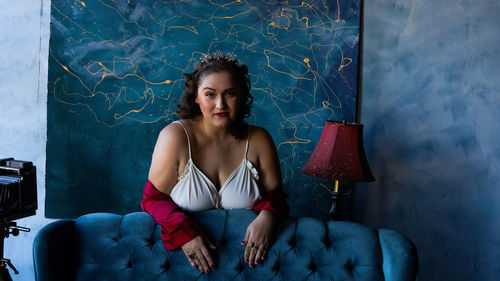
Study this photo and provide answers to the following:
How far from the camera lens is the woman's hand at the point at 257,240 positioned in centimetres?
164

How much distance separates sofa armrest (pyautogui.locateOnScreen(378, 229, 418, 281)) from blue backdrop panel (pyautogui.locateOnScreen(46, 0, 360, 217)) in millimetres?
921

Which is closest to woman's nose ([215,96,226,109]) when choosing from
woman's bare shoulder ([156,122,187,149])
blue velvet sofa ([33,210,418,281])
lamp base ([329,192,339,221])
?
woman's bare shoulder ([156,122,187,149])

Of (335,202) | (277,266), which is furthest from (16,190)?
(335,202)

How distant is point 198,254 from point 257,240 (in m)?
0.25

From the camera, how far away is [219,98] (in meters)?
1.72

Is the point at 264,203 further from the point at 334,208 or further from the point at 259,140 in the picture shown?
the point at 334,208

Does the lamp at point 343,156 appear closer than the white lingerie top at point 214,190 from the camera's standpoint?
No

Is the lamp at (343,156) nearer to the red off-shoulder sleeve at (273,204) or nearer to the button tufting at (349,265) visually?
the red off-shoulder sleeve at (273,204)

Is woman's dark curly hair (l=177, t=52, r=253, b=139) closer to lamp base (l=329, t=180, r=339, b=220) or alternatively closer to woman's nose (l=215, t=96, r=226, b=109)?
woman's nose (l=215, t=96, r=226, b=109)

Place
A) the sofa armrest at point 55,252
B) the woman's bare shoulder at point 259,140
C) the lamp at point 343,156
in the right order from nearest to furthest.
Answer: the sofa armrest at point 55,252 < the woman's bare shoulder at point 259,140 < the lamp at point 343,156

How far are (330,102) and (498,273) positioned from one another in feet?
4.49

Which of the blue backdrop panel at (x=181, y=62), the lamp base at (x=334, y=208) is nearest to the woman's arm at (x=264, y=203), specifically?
the lamp base at (x=334, y=208)

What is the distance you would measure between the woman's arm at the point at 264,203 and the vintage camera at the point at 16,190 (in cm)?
95

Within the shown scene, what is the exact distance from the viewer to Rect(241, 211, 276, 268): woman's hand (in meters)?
1.64
